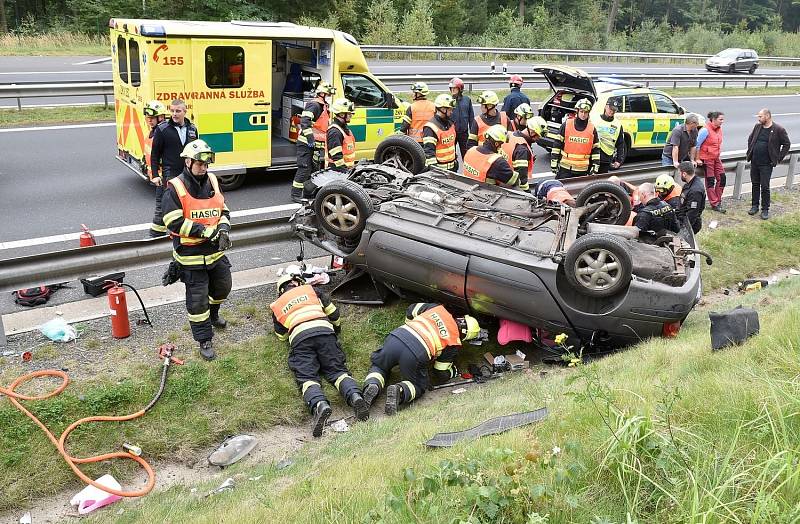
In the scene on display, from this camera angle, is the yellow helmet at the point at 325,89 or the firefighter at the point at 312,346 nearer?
the firefighter at the point at 312,346

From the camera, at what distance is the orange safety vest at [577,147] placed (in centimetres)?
877

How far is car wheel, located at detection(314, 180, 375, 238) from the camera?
6074 millimetres

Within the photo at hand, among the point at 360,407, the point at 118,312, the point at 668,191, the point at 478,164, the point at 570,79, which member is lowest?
the point at 360,407

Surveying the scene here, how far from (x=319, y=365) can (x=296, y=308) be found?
480 mm

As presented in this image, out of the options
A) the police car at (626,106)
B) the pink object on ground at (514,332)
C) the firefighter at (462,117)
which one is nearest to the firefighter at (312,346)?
the pink object on ground at (514,332)

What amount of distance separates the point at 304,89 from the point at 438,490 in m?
8.28

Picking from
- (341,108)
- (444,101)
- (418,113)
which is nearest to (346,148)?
(341,108)

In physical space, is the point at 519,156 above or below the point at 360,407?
above

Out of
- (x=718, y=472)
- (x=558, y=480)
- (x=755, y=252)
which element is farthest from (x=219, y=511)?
(x=755, y=252)

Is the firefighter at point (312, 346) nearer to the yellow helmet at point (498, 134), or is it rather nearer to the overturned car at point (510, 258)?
the overturned car at point (510, 258)

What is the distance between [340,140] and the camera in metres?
8.03

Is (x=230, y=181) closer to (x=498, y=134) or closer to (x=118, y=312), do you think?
(x=498, y=134)

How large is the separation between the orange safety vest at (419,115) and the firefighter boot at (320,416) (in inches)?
198

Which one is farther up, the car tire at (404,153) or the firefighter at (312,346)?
the car tire at (404,153)
